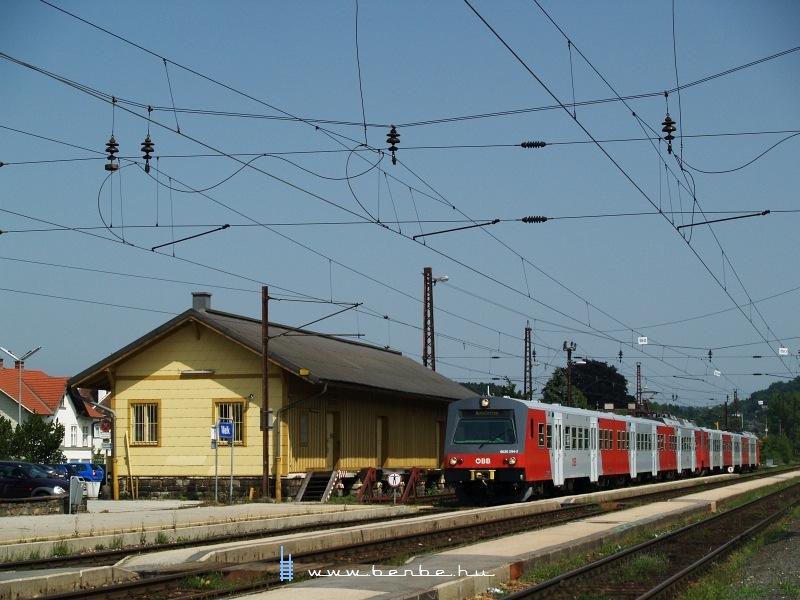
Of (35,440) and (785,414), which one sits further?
(785,414)

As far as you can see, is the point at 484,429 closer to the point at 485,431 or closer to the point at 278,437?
the point at 485,431

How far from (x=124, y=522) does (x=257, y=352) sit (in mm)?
9511

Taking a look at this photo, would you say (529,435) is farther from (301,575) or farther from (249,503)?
(301,575)

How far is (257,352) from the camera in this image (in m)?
29.5

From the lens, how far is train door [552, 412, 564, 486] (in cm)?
2997

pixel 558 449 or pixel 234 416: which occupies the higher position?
pixel 234 416

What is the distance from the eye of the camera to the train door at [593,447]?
3356cm

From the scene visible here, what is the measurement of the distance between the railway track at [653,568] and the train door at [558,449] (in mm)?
7893

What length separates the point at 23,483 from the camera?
31094mm

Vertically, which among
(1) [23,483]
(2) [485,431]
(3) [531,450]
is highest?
(2) [485,431]

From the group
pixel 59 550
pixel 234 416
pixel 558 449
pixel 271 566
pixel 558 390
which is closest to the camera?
pixel 271 566

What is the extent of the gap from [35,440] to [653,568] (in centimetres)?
4509
